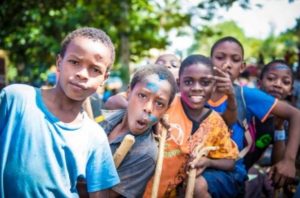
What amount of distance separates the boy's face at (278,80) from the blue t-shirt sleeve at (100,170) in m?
2.41

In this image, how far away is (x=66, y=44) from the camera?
1.88 metres

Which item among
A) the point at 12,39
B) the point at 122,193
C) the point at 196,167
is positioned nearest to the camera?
the point at 122,193

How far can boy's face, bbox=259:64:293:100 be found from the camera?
381 centimetres

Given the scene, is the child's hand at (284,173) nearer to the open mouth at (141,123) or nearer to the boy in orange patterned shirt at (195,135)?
the boy in orange patterned shirt at (195,135)

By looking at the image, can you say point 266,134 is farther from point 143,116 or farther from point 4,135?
point 4,135

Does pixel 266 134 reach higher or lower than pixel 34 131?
lower

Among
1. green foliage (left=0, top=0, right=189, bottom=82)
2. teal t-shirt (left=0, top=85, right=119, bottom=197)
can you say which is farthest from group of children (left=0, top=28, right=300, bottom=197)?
green foliage (left=0, top=0, right=189, bottom=82)

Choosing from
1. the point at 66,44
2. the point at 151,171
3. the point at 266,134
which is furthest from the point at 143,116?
the point at 266,134

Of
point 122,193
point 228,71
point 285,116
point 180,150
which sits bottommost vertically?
point 122,193

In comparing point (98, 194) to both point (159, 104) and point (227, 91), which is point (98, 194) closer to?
point (159, 104)

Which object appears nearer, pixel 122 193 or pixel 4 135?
pixel 4 135

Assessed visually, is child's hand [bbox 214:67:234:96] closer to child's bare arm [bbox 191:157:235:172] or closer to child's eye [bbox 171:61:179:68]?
child's bare arm [bbox 191:157:235:172]

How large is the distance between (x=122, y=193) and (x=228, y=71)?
157 centimetres

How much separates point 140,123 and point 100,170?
53cm
